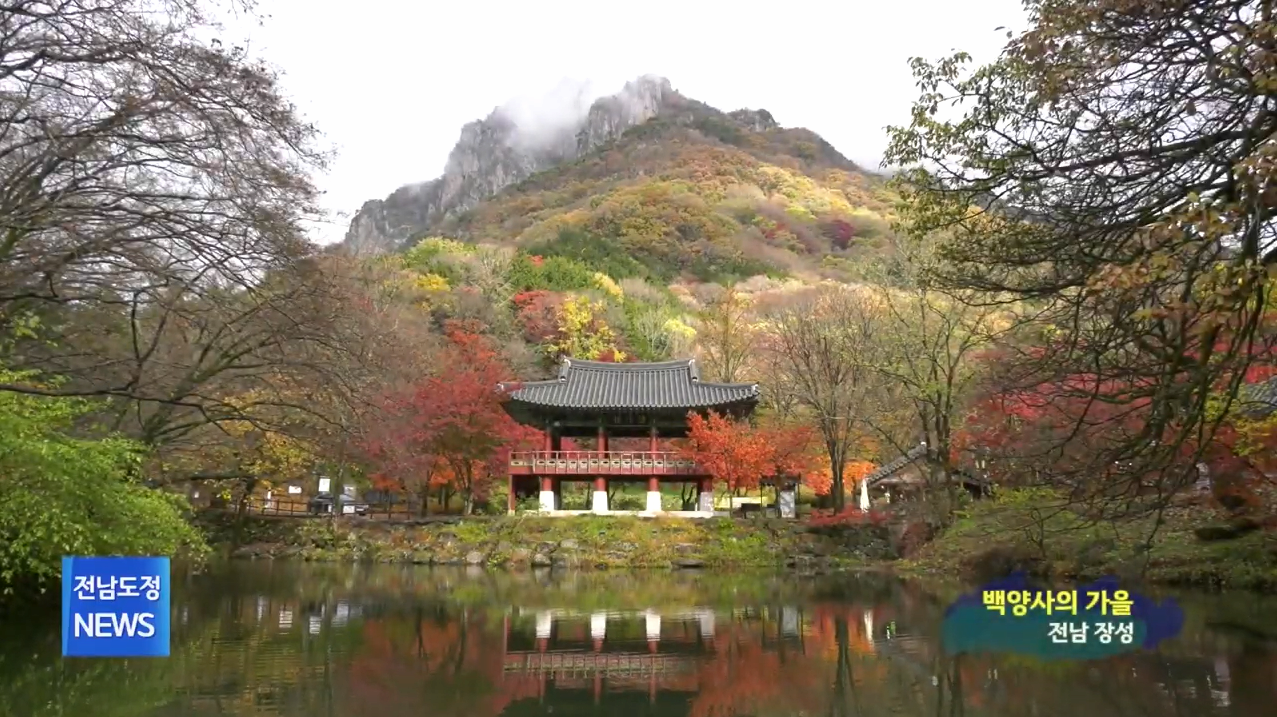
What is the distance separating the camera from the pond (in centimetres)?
708

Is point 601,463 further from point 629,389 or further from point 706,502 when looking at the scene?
point 706,502

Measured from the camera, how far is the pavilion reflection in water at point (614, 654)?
24.5ft

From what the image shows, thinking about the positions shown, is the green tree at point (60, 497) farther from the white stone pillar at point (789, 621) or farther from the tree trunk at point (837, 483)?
the tree trunk at point (837, 483)

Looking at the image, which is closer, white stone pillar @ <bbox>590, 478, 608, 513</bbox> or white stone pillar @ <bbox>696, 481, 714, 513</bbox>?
white stone pillar @ <bbox>696, 481, 714, 513</bbox>

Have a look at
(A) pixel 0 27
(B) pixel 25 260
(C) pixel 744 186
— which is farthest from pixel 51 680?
(C) pixel 744 186

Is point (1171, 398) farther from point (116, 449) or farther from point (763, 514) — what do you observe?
point (763, 514)

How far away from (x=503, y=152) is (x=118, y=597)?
406 feet

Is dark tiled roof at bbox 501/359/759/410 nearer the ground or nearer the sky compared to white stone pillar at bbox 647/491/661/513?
nearer the sky

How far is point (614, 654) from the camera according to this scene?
32.2 ft

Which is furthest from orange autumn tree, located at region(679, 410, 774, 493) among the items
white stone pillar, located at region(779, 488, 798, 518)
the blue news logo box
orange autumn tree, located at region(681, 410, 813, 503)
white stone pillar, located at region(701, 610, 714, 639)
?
the blue news logo box

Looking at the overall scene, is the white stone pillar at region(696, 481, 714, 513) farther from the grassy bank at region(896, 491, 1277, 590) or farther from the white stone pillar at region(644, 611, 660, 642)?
the white stone pillar at region(644, 611, 660, 642)

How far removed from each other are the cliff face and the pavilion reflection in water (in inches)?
4280

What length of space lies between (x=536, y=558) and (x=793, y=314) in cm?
1310

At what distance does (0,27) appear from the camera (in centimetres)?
476
